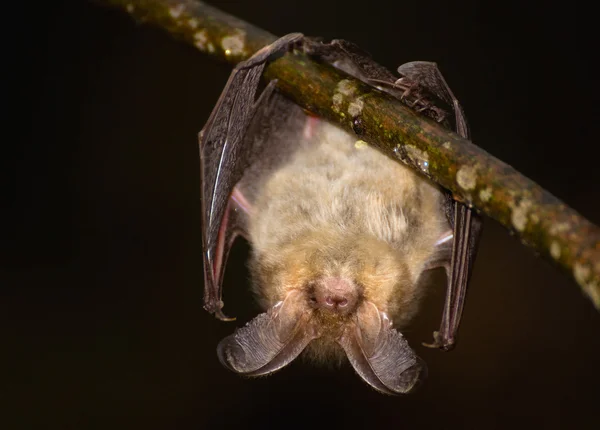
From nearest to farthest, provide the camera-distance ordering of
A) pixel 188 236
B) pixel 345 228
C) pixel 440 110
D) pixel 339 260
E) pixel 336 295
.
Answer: pixel 440 110 → pixel 336 295 → pixel 339 260 → pixel 345 228 → pixel 188 236

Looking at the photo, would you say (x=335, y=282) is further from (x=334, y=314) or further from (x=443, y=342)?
(x=443, y=342)

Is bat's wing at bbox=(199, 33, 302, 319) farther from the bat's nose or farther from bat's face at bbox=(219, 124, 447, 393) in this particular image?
the bat's nose

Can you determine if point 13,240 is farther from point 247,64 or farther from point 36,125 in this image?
point 247,64

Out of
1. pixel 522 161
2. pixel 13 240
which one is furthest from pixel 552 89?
pixel 13 240

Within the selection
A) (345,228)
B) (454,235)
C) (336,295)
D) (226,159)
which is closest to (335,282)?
(336,295)

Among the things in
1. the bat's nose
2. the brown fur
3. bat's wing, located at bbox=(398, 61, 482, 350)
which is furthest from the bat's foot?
the bat's nose

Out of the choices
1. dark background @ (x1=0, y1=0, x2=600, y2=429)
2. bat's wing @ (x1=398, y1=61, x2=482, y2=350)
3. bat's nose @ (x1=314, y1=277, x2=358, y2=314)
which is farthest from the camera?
dark background @ (x1=0, y1=0, x2=600, y2=429)

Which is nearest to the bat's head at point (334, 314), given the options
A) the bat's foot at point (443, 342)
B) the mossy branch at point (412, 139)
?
the bat's foot at point (443, 342)
